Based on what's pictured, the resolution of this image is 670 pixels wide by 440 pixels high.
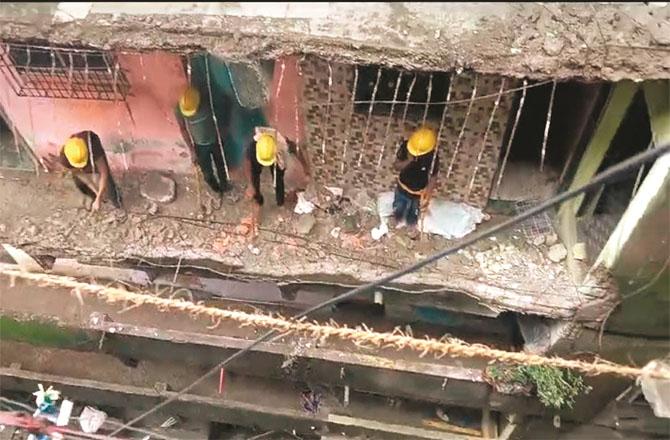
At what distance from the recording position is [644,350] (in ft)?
18.7

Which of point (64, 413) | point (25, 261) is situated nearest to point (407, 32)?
point (25, 261)

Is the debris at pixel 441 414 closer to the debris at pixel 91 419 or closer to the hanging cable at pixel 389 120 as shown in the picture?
the hanging cable at pixel 389 120

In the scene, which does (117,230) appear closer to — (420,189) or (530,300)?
(420,189)

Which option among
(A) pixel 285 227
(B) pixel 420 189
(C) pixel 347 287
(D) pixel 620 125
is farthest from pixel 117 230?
(D) pixel 620 125

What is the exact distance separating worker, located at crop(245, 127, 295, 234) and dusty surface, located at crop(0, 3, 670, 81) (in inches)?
35.3

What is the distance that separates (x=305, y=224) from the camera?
575 centimetres

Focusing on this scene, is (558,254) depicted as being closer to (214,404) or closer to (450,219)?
(450,219)

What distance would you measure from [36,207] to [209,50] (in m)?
2.31

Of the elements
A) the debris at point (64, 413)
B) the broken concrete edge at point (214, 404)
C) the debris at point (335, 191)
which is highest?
the debris at point (335, 191)

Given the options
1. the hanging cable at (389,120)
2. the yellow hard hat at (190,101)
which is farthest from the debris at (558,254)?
the yellow hard hat at (190,101)

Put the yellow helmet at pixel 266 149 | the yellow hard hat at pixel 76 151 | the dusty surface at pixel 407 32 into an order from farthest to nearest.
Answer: the yellow hard hat at pixel 76 151, the yellow helmet at pixel 266 149, the dusty surface at pixel 407 32

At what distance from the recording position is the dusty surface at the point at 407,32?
424cm

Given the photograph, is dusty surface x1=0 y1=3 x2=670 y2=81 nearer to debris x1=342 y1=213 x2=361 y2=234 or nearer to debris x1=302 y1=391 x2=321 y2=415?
debris x1=342 y1=213 x2=361 y2=234

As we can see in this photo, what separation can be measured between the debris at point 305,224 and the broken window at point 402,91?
0.98m
